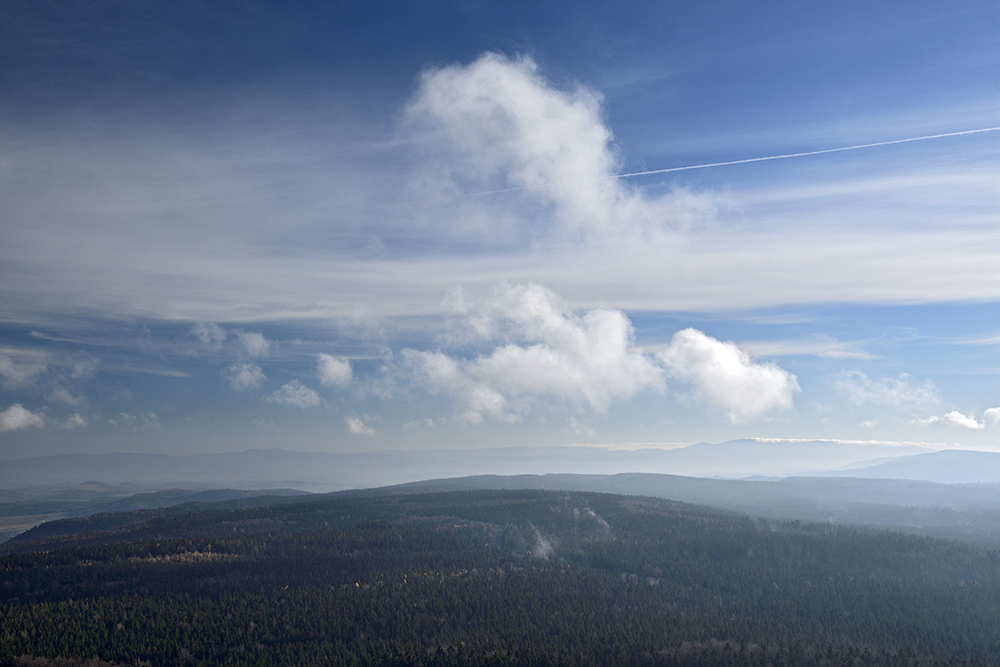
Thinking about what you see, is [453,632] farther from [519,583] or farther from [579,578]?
[579,578]

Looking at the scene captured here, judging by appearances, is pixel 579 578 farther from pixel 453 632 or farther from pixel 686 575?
pixel 453 632

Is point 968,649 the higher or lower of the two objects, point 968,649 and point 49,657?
the lower

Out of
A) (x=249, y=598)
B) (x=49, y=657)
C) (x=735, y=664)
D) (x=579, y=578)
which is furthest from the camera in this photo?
(x=579, y=578)

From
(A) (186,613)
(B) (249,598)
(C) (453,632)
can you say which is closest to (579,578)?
(C) (453,632)

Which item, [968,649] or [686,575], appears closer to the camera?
[968,649]

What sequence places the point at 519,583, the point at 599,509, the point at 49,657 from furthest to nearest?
the point at 599,509 < the point at 519,583 < the point at 49,657

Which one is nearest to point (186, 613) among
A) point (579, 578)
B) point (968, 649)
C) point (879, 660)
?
point (579, 578)
